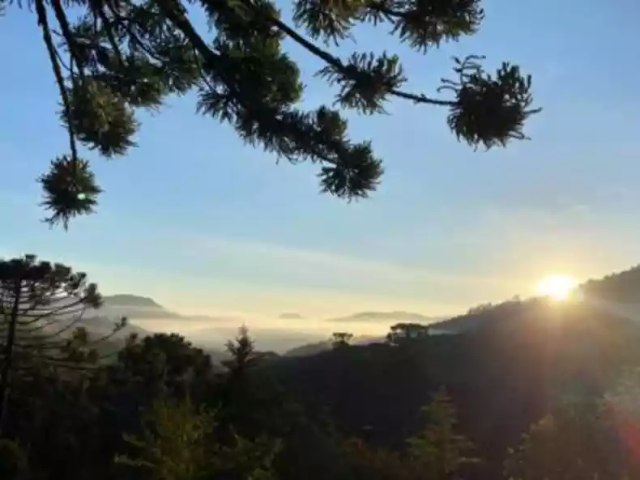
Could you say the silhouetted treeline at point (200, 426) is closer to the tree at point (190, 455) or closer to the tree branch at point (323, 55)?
the tree at point (190, 455)

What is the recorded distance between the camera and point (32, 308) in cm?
1675

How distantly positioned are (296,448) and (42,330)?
6207 mm

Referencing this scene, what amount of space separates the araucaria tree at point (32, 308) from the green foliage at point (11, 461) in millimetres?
783

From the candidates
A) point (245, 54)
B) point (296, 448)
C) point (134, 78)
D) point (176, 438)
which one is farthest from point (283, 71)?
point (296, 448)

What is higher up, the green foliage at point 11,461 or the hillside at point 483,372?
the hillside at point 483,372

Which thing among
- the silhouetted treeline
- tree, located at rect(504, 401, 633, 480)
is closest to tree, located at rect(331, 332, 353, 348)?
the silhouetted treeline

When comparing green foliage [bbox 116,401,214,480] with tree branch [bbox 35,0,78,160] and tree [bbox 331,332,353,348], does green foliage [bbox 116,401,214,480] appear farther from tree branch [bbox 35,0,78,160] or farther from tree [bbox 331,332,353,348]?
tree [bbox 331,332,353,348]

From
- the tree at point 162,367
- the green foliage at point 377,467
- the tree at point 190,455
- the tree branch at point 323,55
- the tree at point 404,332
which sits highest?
the tree at point 404,332

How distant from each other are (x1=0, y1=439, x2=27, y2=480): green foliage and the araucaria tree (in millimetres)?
783

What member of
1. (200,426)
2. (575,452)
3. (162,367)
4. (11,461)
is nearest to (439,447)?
(575,452)

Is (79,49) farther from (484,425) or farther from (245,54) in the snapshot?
(484,425)

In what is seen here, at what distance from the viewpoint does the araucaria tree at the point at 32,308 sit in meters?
16.0

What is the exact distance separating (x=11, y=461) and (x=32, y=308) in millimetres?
2826

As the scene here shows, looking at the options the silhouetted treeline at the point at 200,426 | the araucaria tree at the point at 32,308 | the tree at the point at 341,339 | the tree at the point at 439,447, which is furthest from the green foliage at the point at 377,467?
the tree at the point at 341,339
